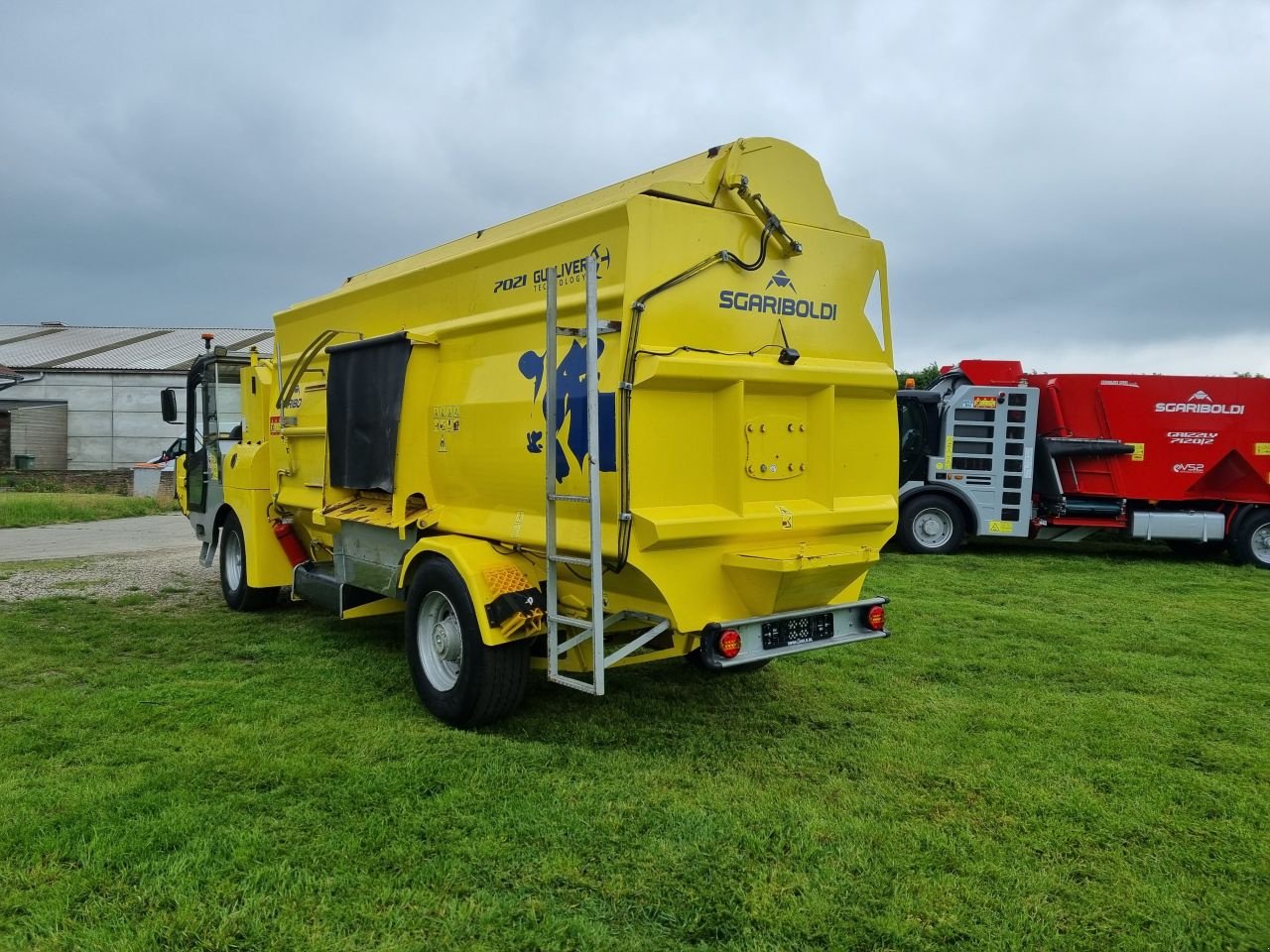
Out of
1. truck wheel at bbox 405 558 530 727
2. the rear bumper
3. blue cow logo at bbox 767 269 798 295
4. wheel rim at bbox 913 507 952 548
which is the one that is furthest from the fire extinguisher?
wheel rim at bbox 913 507 952 548

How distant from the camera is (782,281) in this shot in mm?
4816

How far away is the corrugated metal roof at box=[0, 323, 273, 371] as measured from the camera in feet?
105

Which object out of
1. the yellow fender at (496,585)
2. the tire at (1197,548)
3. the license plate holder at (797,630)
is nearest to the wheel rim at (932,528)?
the tire at (1197,548)

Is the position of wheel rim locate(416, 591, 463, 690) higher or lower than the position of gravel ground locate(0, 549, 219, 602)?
higher

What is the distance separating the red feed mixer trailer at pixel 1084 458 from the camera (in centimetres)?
1193

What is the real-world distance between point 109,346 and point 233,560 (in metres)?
33.0

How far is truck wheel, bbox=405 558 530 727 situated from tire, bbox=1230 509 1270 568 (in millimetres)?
11244

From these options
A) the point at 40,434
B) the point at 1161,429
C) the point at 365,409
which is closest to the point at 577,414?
the point at 365,409

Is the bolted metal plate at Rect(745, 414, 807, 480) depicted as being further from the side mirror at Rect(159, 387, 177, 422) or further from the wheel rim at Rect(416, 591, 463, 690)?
the side mirror at Rect(159, 387, 177, 422)

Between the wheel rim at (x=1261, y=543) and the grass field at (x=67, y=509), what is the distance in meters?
20.1

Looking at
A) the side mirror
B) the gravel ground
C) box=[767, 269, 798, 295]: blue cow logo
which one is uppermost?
box=[767, 269, 798, 295]: blue cow logo

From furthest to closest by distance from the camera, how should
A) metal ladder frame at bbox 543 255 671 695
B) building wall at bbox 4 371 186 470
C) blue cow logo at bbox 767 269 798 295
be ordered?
building wall at bbox 4 371 186 470 → blue cow logo at bbox 767 269 798 295 → metal ladder frame at bbox 543 255 671 695

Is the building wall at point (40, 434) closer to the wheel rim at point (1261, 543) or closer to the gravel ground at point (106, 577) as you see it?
the gravel ground at point (106, 577)

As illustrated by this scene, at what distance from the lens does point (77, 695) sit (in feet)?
17.8
